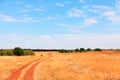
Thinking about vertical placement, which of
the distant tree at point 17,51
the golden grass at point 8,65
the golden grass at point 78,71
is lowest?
the golden grass at point 78,71

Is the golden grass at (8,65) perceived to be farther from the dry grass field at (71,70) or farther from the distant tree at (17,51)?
the distant tree at (17,51)

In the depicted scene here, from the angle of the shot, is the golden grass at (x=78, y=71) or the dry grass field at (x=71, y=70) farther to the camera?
the dry grass field at (x=71, y=70)

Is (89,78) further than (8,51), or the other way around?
(8,51)

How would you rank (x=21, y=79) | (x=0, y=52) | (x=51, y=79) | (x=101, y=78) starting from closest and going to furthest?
(x=21, y=79)
(x=51, y=79)
(x=101, y=78)
(x=0, y=52)

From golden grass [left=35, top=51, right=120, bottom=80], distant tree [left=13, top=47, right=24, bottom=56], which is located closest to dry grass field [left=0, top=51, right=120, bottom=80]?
golden grass [left=35, top=51, right=120, bottom=80]

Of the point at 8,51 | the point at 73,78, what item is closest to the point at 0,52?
the point at 8,51

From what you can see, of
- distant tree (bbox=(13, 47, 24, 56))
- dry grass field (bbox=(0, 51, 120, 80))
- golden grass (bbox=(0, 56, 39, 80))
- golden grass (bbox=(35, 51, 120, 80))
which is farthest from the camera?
distant tree (bbox=(13, 47, 24, 56))

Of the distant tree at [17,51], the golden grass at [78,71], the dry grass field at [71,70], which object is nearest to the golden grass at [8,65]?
the dry grass field at [71,70]

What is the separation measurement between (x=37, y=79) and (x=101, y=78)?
7.69 meters

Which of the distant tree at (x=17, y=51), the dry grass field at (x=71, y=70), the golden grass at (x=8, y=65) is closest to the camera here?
the dry grass field at (x=71, y=70)

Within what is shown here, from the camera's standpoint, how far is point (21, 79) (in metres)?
28.5

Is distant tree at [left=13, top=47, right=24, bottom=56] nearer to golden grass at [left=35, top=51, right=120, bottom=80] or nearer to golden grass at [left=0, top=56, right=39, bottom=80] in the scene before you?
golden grass at [left=0, top=56, right=39, bottom=80]

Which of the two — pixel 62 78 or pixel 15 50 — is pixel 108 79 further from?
pixel 15 50

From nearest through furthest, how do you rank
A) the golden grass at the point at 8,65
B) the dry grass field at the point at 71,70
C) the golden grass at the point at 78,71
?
the golden grass at the point at 78,71 → the dry grass field at the point at 71,70 → the golden grass at the point at 8,65
